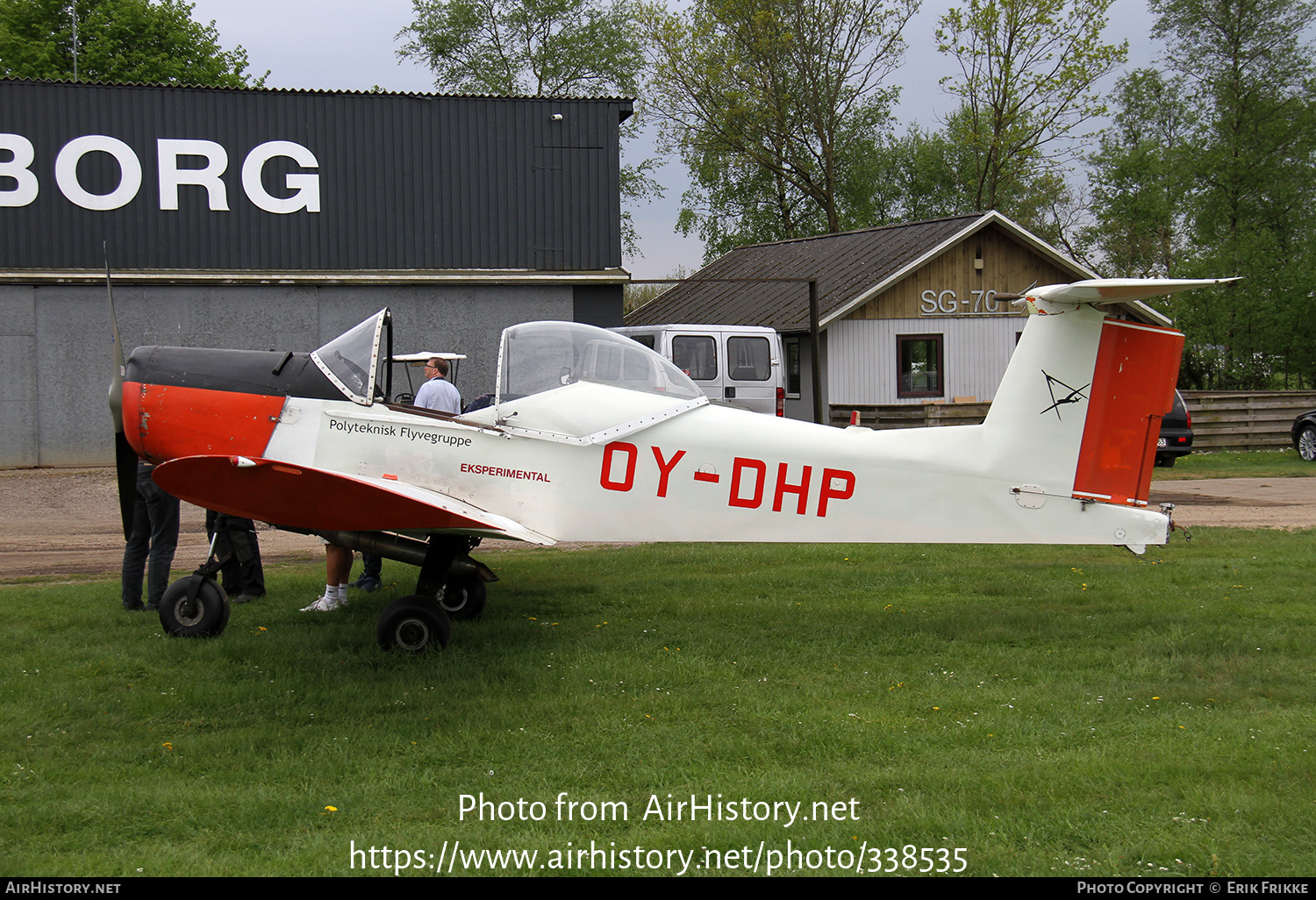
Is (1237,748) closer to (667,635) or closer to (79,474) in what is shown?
(667,635)

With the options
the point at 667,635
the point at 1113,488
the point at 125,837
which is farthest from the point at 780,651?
the point at 125,837

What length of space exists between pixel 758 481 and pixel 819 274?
20482 millimetres

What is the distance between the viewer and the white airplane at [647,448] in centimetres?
648

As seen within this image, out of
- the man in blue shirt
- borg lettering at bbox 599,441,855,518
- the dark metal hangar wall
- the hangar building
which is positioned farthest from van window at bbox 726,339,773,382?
borg lettering at bbox 599,441,855,518

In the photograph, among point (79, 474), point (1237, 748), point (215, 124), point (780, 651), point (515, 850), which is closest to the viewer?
point (515, 850)

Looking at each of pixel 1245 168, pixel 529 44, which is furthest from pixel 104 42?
pixel 1245 168

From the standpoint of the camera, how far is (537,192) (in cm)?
1775

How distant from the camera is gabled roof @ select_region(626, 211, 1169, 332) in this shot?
23344mm

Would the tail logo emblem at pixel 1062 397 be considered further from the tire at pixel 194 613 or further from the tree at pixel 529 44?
the tree at pixel 529 44

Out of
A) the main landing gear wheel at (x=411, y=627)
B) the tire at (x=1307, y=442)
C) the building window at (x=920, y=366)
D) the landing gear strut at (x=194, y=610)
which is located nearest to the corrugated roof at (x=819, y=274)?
the building window at (x=920, y=366)

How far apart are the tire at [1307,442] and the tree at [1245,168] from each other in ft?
39.0

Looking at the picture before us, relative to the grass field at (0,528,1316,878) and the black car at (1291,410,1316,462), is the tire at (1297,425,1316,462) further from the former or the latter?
the grass field at (0,528,1316,878)

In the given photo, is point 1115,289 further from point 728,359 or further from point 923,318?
point 923,318

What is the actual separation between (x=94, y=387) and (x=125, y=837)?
601 inches
